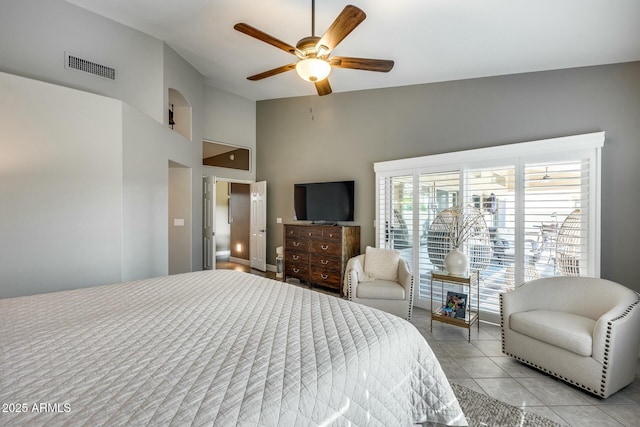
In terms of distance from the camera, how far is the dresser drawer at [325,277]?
14.5 ft

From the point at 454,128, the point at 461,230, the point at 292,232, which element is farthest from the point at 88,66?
the point at 461,230

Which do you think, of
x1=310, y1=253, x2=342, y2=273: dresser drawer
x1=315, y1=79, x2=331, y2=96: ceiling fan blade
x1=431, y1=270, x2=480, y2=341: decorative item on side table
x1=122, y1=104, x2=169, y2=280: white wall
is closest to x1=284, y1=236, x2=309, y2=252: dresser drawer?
x1=310, y1=253, x2=342, y2=273: dresser drawer

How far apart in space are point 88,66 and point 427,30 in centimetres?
361

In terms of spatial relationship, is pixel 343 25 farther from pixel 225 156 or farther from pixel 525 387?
pixel 225 156

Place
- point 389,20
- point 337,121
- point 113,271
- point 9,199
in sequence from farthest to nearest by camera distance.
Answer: point 337,121, point 113,271, point 389,20, point 9,199

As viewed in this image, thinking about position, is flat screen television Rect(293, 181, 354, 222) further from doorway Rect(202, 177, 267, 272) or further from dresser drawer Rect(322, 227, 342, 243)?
doorway Rect(202, 177, 267, 272)

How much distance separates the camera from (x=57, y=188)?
2578 millimetres

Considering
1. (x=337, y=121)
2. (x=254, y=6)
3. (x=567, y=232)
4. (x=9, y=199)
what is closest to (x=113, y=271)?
(x=9, y=199)

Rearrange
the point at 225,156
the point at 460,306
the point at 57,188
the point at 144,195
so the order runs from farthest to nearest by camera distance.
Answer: the point at 225,156 → the point at 144,195 → the point at 460,306 → the point at 57,188

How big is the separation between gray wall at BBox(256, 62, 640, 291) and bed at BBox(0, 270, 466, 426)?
2712 millimetres

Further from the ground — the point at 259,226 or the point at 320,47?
the point at 320,47

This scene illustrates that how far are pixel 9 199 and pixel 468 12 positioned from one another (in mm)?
4121

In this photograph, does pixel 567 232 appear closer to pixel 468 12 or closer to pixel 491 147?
pixel 491 147

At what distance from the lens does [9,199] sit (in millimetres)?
2373
